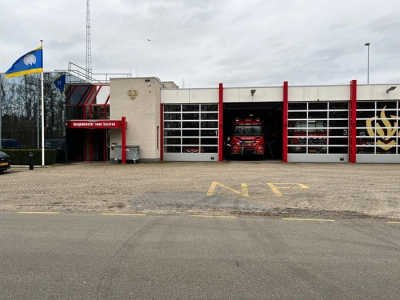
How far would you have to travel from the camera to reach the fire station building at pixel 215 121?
21.8m

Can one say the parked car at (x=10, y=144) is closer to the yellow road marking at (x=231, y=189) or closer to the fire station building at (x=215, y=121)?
the fire station building at (x=215, y=121)

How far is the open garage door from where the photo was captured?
2253 centimetres

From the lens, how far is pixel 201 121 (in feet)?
76.8

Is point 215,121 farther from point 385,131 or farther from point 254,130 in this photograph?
point 385,131

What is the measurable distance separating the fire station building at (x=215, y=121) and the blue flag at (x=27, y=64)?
4.02 m

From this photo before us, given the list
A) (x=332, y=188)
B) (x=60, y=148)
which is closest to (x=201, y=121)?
(x=60, y=148)

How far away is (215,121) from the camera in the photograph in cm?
2327

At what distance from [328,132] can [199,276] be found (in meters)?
20.7

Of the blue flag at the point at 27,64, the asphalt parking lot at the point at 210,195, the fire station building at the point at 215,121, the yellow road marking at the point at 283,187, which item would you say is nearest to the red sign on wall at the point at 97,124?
the fire station building at the point at 215,121

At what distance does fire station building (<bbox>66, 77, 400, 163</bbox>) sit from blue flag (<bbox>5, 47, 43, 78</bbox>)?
158 inches

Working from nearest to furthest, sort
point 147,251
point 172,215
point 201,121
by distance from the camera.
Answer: point 147,251, point 172,215, point 201,121

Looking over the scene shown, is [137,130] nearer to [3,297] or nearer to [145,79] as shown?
[145,79]

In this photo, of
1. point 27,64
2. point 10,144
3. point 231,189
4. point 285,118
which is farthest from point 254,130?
point 10,144

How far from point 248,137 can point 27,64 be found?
14.5 meters
